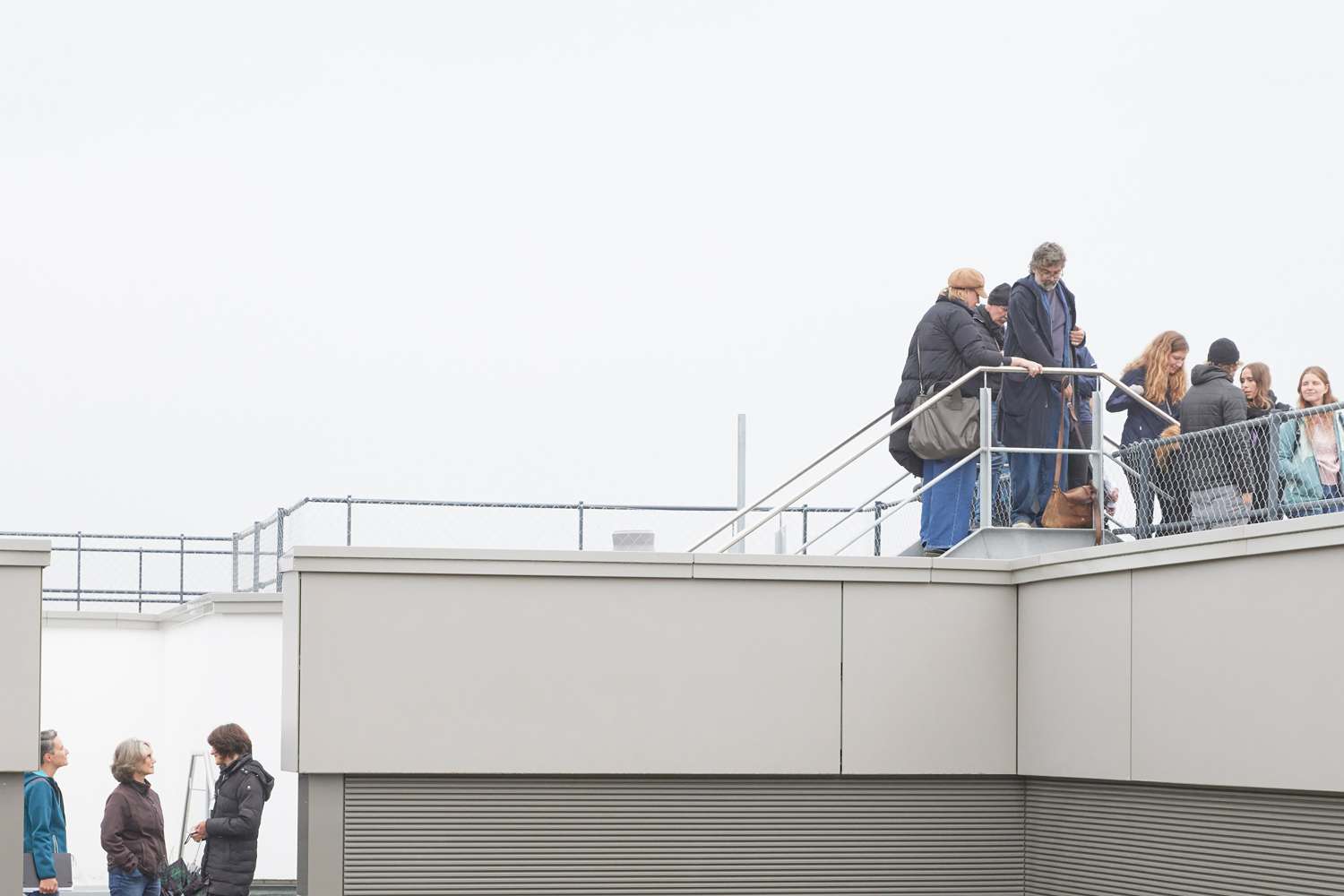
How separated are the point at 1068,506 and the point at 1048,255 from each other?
158 centimetres

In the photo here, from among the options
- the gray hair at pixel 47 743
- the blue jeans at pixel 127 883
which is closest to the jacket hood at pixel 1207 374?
the blue jeans at pixel 127 883

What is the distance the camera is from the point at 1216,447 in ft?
37.2

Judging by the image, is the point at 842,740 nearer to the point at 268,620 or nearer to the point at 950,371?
the point at 950,371

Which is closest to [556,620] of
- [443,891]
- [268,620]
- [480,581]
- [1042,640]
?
[480,581]

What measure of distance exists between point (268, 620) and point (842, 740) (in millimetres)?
8159

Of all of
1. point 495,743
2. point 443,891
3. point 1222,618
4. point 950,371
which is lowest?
point 443,891

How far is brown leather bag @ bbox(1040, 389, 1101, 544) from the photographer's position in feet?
42.1

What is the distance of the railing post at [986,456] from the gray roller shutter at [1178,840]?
5.44ft

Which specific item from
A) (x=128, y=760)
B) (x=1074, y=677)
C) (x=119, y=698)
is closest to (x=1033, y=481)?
(x=1074, y=677)

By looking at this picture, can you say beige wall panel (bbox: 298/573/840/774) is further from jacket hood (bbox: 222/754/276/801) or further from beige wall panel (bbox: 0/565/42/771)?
beige wall panel (bbox: 0/565/42/771)

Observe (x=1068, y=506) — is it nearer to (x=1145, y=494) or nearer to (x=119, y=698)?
(x=1145, y=494)

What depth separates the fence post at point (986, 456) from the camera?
41.5ft

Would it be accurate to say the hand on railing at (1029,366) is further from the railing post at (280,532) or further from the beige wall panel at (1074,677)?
the railing post at (280,532)

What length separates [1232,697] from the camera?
34.4 ft
